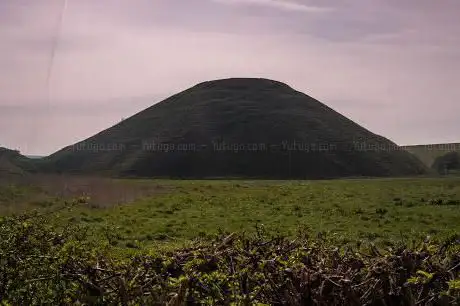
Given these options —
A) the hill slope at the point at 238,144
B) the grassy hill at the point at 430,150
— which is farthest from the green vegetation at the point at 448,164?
the grassy hill at the point at 430,150

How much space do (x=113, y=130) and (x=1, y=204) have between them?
135 m

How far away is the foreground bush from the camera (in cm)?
540

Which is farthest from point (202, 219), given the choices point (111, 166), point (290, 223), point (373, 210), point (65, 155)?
point (65, 155)

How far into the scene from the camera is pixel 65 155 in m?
148

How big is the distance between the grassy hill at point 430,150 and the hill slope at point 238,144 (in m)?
17.5

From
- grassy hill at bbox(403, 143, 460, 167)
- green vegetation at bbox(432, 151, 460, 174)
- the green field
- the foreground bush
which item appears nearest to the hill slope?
green vegetation at bbox(432, 151, 460, 174)

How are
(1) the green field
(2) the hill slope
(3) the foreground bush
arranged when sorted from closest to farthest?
1. (3) the foreground bush
2. (1) the green field
3. (2) the hill slope

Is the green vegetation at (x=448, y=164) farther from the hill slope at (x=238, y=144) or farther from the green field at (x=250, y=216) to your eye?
the green field at (x=250, y=216)

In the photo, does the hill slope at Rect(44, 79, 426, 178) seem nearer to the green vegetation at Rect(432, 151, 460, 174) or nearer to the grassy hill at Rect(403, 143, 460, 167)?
the green vegetation at Rect(432, 151, 460, 174)

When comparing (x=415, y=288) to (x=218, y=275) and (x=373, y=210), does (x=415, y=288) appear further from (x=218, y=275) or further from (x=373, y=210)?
(x=373, y=210)

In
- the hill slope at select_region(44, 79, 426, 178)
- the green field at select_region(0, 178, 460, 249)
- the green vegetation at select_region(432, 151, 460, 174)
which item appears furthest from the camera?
the green vegetation at select_region(432, 151, 460, 174)

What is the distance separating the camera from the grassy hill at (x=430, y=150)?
166750 millimetres

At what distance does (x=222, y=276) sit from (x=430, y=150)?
606 feet

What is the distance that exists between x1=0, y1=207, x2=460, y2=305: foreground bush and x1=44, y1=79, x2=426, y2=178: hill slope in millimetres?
120012
